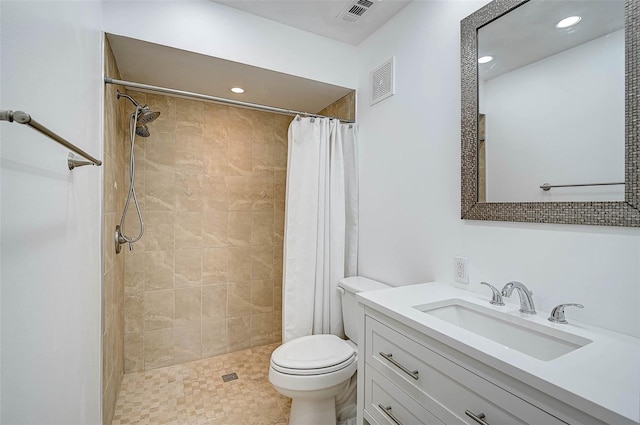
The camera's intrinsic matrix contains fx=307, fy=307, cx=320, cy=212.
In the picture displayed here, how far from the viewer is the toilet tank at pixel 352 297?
1.93 m

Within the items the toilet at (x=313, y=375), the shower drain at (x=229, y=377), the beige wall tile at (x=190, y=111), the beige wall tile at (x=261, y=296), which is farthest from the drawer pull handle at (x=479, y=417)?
the beige wall tile at (x=190, y=111)

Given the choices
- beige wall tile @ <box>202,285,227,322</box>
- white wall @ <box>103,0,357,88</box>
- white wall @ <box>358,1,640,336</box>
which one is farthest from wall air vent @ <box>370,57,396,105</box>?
beige wall tile @ <box>202,285,227,322</box>

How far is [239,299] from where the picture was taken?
272cm

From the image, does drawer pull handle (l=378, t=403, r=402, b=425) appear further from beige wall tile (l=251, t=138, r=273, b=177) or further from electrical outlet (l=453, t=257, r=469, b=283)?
beige wall tile (l=251, t=138, r=273, b=177)

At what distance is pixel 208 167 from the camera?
102 inches

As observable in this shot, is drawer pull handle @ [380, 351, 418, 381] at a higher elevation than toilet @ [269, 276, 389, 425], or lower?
higher

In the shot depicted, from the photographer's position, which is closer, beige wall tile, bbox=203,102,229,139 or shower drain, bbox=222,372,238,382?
shower drain, bbox=222,372,238,382

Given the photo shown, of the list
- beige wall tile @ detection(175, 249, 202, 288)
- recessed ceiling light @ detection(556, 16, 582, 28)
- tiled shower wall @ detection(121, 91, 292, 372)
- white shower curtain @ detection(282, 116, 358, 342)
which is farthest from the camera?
Answer: beige wall tile @ detection(175, 249, 202, 288)

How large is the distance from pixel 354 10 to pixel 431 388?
200 centimetres

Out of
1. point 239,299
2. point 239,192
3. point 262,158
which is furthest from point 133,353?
point 262,158

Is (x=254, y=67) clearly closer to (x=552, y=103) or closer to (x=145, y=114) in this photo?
(x=145, y=114)

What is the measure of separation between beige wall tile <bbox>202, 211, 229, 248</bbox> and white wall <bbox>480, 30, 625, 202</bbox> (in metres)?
2.04

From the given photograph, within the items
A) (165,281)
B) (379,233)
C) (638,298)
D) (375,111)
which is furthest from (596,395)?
(165,281)

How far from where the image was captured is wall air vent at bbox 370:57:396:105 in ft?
6.33
